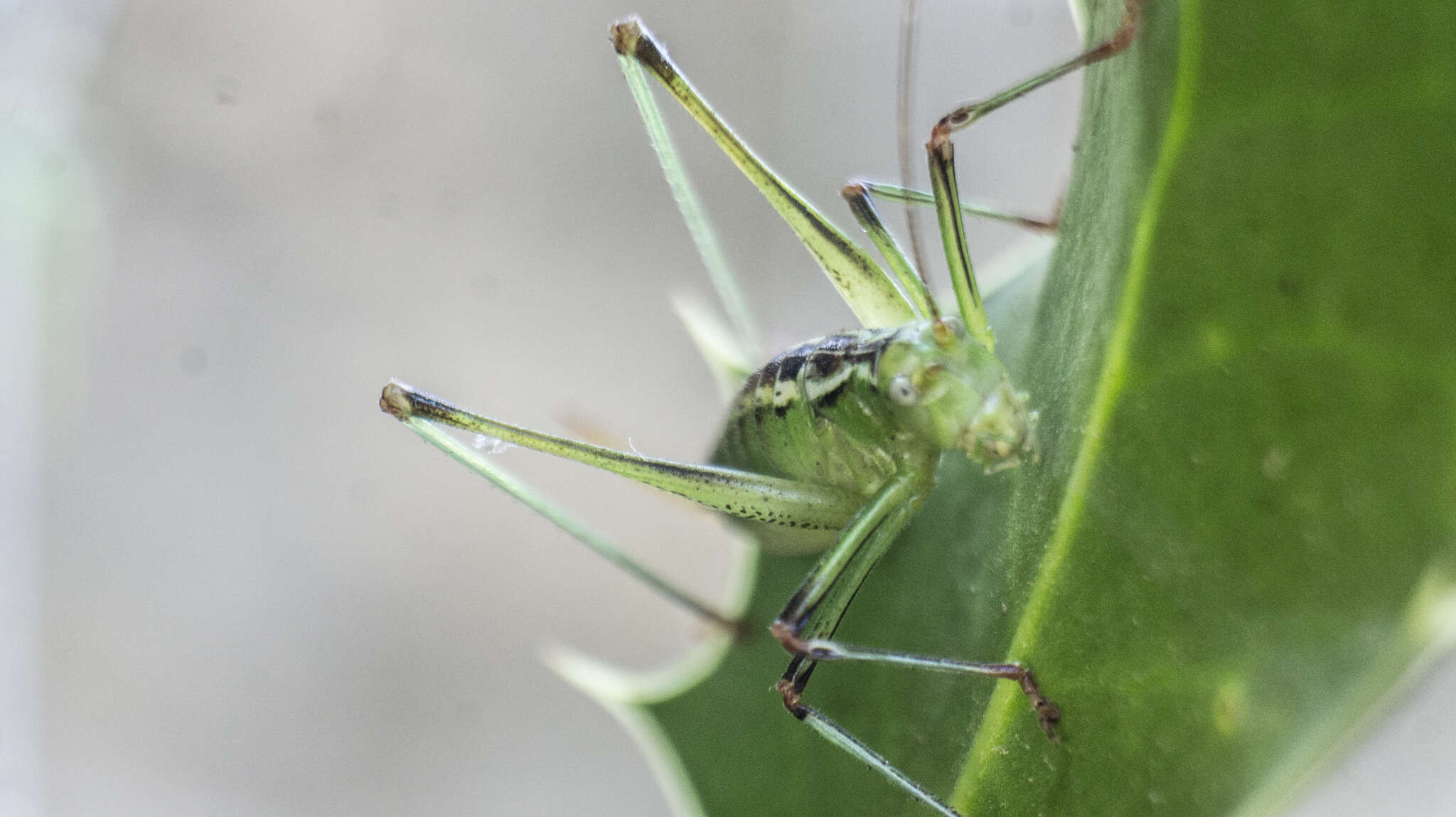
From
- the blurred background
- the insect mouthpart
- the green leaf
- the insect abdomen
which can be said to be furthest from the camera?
the blurred background

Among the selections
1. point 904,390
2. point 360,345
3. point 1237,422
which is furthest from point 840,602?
point 360,345

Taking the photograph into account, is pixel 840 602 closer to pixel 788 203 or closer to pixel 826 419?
pixel 826 419

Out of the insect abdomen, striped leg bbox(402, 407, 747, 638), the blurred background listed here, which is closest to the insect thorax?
the insect abdomen

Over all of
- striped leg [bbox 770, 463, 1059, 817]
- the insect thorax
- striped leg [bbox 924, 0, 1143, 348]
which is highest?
striped leg [bbox 924, 0, 1143, 348]

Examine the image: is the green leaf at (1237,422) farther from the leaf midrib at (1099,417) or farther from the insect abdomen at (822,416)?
the insect abdomen at (822,416)

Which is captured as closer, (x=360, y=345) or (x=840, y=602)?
(x=840, y=602)

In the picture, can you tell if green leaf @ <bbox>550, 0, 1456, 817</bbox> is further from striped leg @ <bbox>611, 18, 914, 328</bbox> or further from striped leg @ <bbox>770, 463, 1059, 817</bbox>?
striped leg @ <bbox>611, 18, 914, 328</bbox>
